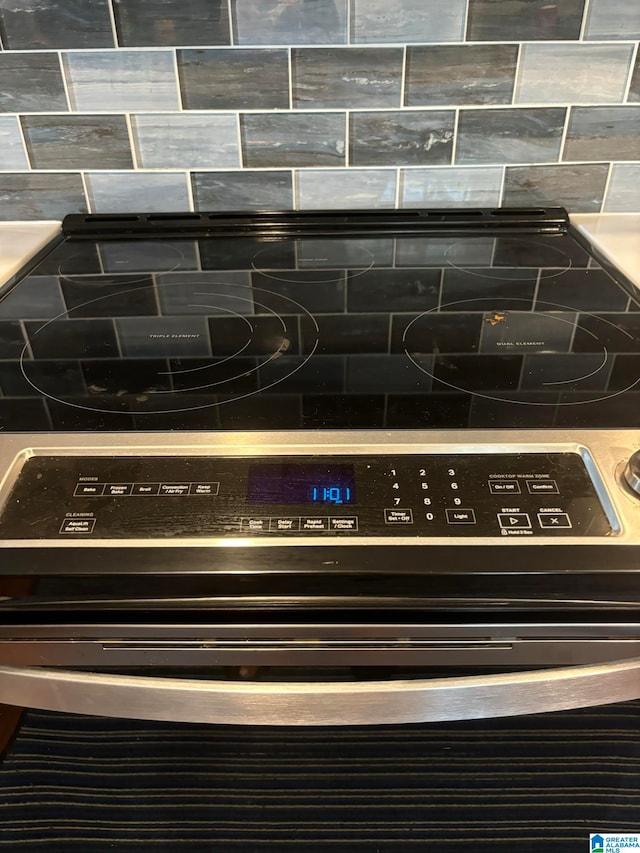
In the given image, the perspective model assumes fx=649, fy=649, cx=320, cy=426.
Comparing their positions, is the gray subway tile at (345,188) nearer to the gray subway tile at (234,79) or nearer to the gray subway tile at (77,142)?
the gray subway tile at (234,79)

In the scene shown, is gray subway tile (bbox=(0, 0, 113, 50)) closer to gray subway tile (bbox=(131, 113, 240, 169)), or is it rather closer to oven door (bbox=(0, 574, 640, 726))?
gray subway tile (bbox=(131, 113, 240, 169))

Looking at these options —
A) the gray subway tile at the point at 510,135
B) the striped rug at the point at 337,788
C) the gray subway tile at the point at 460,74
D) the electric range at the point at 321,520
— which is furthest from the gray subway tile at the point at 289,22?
the striped rug at the point at 337,788

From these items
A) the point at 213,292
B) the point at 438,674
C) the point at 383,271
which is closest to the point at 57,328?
the point at 213,292

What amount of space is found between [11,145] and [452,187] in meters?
0.68

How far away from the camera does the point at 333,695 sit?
552mm

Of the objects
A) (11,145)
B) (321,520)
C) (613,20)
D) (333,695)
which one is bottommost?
(333,695)

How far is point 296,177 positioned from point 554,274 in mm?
424

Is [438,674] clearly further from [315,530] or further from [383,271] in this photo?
[383,271]

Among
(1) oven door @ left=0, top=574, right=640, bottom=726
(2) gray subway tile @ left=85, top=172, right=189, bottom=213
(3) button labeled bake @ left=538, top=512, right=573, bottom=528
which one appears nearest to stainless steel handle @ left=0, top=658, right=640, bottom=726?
(1) oven door @ left=0, top=574, right=640, bottom=726

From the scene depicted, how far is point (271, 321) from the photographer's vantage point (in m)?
0.78

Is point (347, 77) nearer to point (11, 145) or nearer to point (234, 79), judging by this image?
point (234, 79)

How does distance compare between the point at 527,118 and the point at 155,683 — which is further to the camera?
the point at 527,118

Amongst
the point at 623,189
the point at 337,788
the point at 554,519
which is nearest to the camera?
the point at 554,519

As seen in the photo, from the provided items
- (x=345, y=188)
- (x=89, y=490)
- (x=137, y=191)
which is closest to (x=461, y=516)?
(x=89, y=490)
